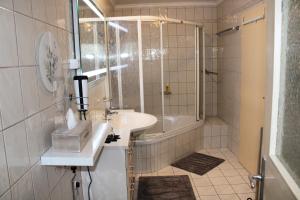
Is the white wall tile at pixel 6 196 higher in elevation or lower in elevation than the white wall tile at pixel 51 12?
lower

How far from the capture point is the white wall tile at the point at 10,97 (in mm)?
833

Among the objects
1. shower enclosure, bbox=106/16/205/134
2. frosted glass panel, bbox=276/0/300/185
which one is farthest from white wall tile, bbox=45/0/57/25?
shower enclosure, bbox=106/16/205/134

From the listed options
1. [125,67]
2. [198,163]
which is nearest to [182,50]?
[125,67]

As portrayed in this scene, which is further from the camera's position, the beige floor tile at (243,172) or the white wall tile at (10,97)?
the beige floor tile at (243,172)

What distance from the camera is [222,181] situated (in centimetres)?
284

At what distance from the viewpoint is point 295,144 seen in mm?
858

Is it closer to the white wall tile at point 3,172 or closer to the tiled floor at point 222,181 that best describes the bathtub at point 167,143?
the tiled floor at point 222,181

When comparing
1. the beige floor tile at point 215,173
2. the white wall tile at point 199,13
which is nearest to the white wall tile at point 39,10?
the beige floor tile at point 215,173

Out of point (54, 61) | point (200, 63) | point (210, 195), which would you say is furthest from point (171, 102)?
point (54, 61)

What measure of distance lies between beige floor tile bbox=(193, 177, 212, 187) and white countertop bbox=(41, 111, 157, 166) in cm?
97

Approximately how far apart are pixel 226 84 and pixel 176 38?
1.08 meters

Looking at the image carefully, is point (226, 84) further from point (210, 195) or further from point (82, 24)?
point (82, 24)

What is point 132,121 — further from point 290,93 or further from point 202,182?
point 290,93

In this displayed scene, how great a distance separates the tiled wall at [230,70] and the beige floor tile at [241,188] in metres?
0.77
